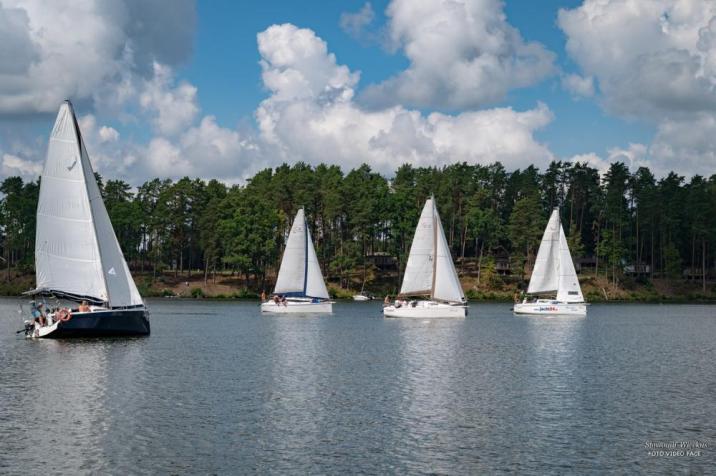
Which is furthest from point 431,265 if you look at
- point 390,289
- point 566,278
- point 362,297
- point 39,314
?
point 390,289

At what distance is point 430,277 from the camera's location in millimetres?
91812

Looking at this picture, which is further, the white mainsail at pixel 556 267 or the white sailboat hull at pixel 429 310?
the white mainsail at pixel 556 267

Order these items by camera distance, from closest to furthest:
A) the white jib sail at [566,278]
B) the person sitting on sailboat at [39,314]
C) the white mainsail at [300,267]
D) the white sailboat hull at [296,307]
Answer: the person sitting on sailboat at [39,314] < the white mainsail at [300,267] < the white sailboat hull at [296,307] < the white jib sail at [566,278]

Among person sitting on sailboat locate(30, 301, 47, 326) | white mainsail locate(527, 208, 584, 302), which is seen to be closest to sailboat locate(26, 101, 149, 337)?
person sitting on sailboat locate(30, 301, 47, 326)

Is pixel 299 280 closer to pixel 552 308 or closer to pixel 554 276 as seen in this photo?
pixel 552 308

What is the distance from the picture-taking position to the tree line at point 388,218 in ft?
492

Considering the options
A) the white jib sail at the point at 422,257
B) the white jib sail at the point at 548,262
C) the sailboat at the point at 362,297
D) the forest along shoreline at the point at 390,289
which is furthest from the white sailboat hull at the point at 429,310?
the forest along shoreline at the point at 390,289

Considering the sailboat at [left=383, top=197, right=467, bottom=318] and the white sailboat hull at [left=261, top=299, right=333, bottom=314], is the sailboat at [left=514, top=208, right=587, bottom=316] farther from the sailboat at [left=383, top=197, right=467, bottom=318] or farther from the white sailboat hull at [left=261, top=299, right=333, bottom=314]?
the white sailboat hull at [left=261, top=299, right=333, bottom=314]

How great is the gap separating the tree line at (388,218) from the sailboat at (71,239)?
262 feet

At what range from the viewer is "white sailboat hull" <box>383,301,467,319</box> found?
90.6 metres

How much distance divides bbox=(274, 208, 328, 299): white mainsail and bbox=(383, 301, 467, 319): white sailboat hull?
459 inches

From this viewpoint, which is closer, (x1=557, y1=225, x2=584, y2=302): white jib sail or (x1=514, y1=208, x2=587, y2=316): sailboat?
(x1=514, y1=208, x2=587, y2=316): sailboat

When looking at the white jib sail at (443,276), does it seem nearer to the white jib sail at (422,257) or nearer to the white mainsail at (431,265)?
the white mainsail at (431,265)

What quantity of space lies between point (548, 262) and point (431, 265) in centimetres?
2085
